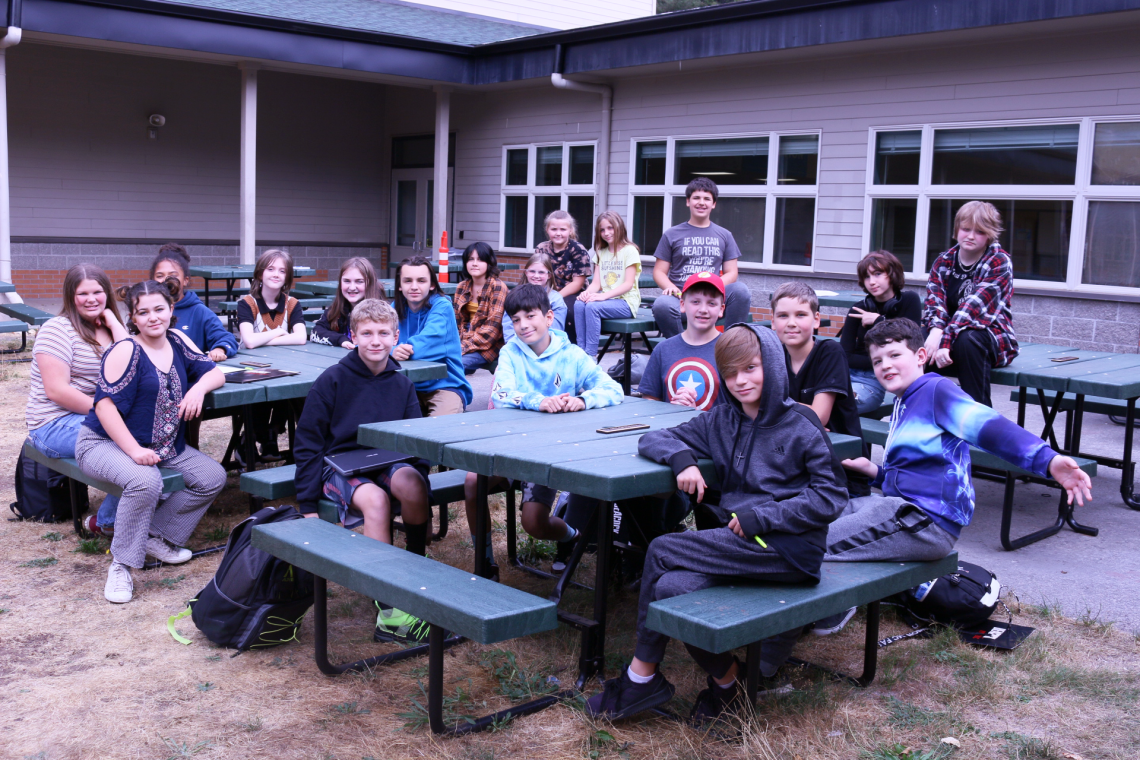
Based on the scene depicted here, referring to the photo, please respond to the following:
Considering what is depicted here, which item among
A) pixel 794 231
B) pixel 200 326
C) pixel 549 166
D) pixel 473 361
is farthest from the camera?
pixel 549 166

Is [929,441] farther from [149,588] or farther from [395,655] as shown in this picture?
[149,588]

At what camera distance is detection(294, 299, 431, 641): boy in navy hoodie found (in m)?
3.82

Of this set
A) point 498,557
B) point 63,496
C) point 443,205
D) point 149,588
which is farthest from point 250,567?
point 443,205

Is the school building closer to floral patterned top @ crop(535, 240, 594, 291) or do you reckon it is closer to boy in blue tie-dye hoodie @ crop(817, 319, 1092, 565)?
floral patterned top @ crop(535, 240, 594, 291)

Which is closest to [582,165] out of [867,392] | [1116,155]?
[1116,155]

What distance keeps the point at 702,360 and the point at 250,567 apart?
1.99 meters

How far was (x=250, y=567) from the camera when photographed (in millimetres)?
3521

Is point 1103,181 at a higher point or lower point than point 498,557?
higher

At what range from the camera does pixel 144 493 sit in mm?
4215

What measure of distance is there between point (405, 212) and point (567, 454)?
592 inches

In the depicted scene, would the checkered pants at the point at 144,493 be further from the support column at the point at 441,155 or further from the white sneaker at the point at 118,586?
the support column at the point at 441,155

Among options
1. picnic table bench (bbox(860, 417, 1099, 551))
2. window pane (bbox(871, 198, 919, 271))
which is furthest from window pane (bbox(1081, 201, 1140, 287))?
picnic table bench (bbox(860, 417, 1099, 551))

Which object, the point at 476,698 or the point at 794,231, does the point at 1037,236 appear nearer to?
the point at 794,231

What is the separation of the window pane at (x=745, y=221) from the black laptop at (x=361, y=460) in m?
7.91
